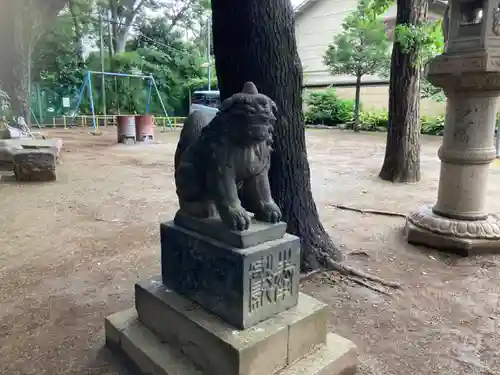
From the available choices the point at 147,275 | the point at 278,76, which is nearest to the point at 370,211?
the point at 278,76

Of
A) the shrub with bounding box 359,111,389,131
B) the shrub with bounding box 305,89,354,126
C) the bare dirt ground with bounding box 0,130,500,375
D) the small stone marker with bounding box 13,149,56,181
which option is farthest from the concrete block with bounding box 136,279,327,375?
the shrub with bounding box 305,89,354,126

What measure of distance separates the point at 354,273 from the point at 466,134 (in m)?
1.65

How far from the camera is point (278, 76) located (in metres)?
2.96

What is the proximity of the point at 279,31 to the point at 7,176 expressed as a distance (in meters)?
5.87

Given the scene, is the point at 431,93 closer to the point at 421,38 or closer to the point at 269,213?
the point at 421,38

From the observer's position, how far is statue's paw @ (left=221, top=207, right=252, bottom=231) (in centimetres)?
176

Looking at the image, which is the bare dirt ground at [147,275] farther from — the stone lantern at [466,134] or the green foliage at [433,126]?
the green foliage at [433,126]

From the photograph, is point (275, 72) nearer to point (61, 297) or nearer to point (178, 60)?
point (61, 297)

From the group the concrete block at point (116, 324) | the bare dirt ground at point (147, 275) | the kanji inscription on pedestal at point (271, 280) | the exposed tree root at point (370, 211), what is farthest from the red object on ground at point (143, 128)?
the kanji inscription on pedestal at point (271, 280)

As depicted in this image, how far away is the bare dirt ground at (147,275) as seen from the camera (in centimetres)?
223

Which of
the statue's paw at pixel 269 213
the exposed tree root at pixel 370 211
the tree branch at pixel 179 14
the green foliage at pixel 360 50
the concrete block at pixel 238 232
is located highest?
the tree branch at pixel 179 14

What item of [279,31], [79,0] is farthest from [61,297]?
[79,0]

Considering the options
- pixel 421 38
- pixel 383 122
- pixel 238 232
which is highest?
pixel 421 38

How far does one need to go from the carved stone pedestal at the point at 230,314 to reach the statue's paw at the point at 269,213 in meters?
0.04
